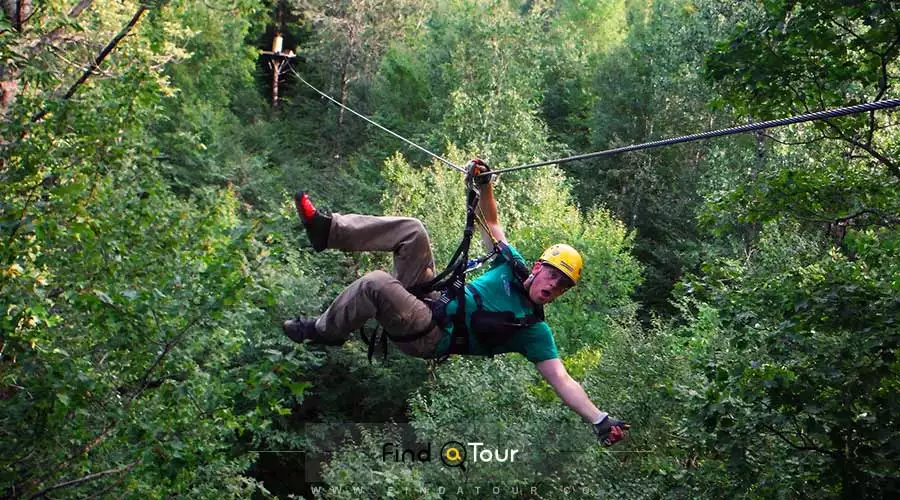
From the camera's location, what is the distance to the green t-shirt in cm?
557

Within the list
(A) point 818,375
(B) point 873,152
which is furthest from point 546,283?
(B) point 873,152

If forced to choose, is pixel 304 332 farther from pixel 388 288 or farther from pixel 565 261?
pixel 565 261

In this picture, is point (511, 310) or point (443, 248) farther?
point (443, 248)

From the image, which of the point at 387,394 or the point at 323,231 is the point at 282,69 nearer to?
the point at 387,394

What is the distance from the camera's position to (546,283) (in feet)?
17.9

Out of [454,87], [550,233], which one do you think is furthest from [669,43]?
[550,233]

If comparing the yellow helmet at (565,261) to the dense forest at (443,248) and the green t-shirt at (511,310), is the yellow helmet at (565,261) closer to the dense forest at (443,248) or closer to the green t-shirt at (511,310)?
the green t-shirt at (511,310)

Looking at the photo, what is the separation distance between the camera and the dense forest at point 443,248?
6.66 meters

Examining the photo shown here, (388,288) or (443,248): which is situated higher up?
(388,288)

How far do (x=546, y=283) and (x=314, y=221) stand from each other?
1280 mm

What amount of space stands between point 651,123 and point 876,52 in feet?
70.6

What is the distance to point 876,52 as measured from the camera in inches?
323

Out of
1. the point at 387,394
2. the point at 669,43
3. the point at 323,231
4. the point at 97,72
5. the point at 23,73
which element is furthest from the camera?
the point at 669,43

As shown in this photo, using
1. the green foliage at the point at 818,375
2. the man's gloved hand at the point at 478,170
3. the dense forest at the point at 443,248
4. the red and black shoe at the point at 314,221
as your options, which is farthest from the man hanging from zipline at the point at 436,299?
the green foliage at the point at 818,375
